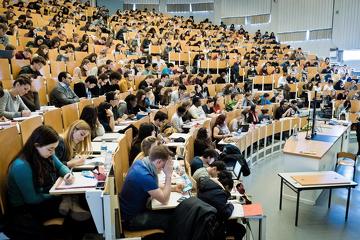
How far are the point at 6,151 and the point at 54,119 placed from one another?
152cm

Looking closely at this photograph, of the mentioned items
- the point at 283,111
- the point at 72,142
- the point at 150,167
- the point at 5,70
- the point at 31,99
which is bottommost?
the point at 283,111

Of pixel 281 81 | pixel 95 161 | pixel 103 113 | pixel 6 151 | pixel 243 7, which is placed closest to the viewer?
pixel 6 151

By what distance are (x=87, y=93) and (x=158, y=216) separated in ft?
12.2

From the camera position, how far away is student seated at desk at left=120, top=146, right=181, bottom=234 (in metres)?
2.88

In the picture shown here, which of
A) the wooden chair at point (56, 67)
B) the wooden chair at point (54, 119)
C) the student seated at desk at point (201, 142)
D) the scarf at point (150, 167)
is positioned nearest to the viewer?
the scarf at point (150, 167)

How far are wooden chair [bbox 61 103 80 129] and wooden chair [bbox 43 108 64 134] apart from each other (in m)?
0.08

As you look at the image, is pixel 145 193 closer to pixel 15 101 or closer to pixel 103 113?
pixel 103 113

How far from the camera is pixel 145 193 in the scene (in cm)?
293

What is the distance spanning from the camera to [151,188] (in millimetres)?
2889

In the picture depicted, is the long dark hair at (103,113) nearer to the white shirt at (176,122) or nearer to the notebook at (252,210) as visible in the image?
the white shirt at (176,122)

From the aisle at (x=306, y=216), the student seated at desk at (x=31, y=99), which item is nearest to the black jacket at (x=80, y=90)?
the student seated at desk at (x=31, y=99)

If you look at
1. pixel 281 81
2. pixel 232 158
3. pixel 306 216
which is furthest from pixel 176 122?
pixel 281 81

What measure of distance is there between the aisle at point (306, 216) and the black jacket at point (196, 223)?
46.8 inches

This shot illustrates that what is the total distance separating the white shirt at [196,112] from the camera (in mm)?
6867
